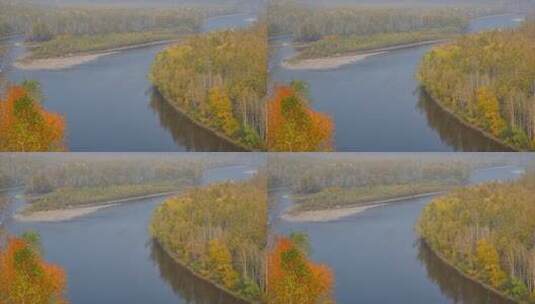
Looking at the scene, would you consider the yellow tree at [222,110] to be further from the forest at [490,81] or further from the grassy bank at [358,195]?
the forest at [490,81]

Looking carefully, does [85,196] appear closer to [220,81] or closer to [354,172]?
[220,81]

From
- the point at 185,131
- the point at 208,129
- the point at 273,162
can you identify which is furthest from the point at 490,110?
the point at 185,131

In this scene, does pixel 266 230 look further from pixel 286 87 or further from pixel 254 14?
pixel 254 14

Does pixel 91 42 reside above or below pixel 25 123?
above

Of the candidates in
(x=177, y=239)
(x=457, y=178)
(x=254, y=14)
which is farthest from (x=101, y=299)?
(x=457, y=178)

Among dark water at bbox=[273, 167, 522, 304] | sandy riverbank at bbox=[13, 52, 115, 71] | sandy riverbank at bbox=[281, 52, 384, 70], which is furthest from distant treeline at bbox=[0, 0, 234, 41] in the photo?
dark water at bbox=[273, 167, 522, 304]

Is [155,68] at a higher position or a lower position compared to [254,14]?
lower
